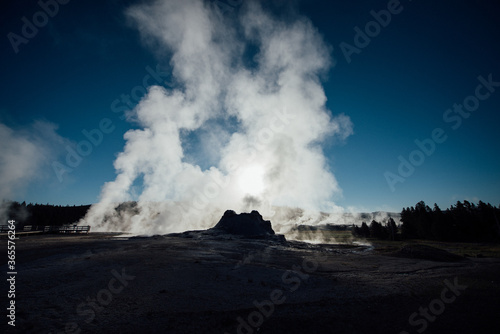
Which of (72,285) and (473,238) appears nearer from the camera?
(72,285)

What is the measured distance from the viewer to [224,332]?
513 centimetres

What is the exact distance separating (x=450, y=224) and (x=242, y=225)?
172 feet

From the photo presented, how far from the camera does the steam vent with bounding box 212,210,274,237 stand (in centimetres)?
4010

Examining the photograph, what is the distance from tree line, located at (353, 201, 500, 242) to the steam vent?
39.7m

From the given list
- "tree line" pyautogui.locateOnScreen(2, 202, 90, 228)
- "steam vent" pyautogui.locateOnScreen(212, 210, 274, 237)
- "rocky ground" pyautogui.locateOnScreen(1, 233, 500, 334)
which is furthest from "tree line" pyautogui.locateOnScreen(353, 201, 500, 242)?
"tree line" pyautogui.locateOnScreen(2, 202, 90, 228)

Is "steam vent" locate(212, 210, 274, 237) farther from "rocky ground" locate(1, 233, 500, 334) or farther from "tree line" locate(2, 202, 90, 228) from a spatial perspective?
"tree line" locate(2, 202, 90, 228)

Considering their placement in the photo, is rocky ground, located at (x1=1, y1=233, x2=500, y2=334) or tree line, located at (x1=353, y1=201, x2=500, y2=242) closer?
rocky ground, located at (x1=1, y1=233, x2=500, y2=334)

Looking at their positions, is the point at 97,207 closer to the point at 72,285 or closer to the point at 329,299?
the point at 72,285

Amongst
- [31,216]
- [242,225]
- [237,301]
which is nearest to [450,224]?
[242,225]

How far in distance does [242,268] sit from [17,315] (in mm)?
8315

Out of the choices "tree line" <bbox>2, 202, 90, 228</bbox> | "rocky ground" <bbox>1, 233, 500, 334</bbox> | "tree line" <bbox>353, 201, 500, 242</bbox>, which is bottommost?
"rocky ground" <bbox>1, 233, 500, 334</bbox>

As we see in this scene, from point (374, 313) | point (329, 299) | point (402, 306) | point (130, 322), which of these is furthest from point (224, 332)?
point (402, 306)

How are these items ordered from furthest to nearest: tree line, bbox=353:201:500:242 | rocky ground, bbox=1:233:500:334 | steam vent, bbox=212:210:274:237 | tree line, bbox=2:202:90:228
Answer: tree line, bbox=2:202:90:228 → tree line, bbox=353:201:500:242 → steam vent, bbox=212:210:274:237 → rocky ground, bbox=1:233:500:334

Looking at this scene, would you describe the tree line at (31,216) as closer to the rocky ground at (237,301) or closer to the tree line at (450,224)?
the rocky ground at (237,301)
